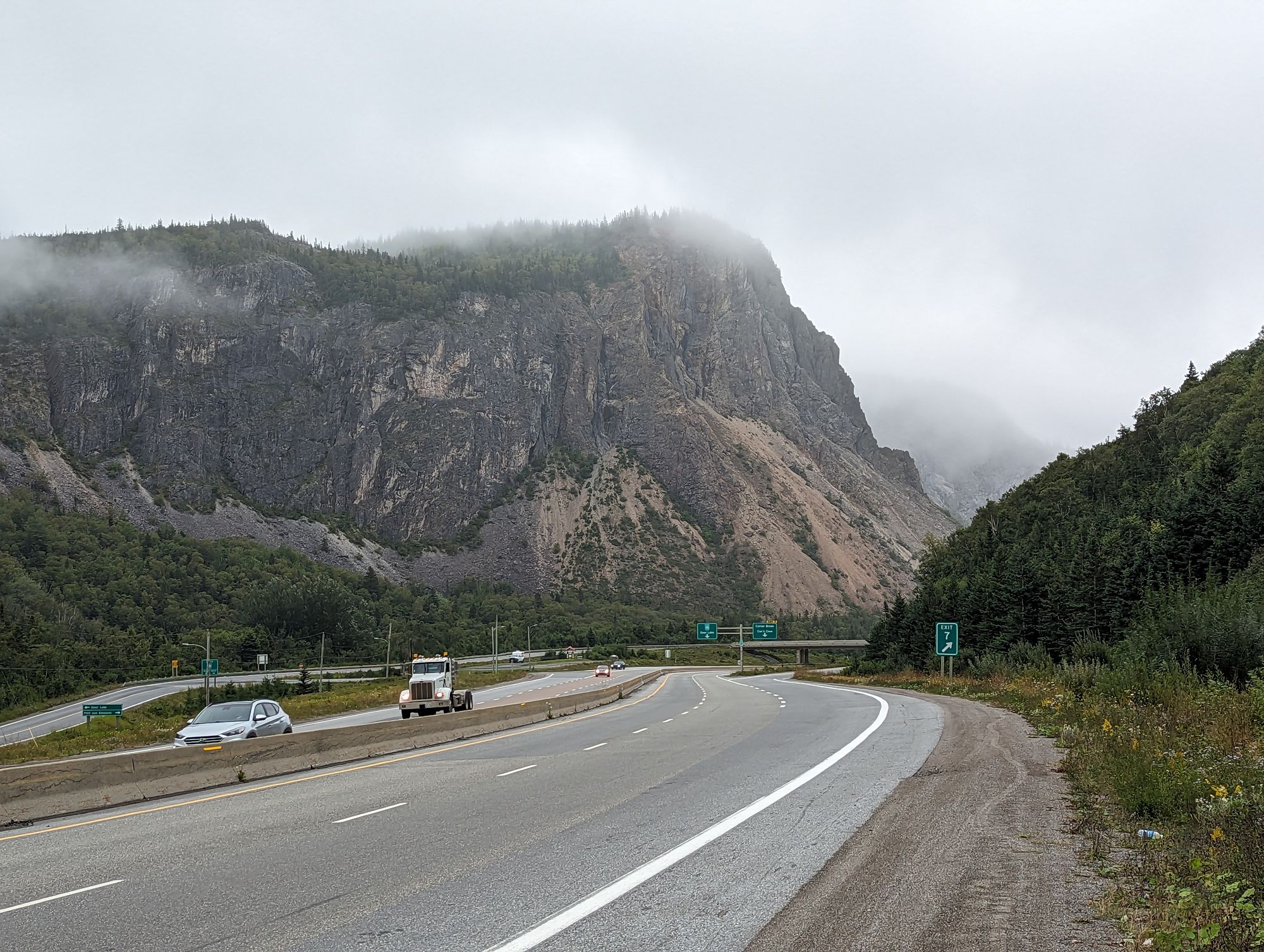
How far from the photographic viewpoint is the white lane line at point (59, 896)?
26.3ft

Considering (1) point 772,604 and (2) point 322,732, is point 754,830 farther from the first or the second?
(1) point 772,604

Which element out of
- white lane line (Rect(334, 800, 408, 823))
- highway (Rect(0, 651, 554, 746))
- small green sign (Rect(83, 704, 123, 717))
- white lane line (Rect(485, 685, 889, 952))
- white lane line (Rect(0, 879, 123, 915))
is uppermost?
white lane line (Rect(485, 685, 889, 952))

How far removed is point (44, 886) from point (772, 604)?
570ft

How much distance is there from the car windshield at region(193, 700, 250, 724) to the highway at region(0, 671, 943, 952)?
732cm

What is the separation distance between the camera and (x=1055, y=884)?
7.68 m

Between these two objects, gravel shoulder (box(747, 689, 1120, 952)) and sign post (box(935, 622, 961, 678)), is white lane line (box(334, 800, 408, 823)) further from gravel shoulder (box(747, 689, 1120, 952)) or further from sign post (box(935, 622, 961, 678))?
sign post (box(935, 622, 961, 678))

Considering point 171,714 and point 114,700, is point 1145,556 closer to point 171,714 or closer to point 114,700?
point 171,714

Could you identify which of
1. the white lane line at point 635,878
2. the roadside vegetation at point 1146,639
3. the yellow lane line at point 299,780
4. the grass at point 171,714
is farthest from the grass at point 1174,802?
the grass at point 171,714

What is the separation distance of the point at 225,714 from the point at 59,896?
17.1m

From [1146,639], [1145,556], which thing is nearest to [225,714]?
[1146,639]

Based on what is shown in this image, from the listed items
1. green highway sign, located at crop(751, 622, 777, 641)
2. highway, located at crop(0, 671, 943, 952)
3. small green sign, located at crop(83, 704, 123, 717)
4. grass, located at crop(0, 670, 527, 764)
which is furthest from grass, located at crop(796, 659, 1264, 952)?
green highway sign, located at crop(751, 622, 777, 641)

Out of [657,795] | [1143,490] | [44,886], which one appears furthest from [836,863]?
[1143,490]

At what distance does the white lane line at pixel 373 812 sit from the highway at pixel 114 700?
43697mm

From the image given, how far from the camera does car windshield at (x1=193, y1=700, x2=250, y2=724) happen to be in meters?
24.2
